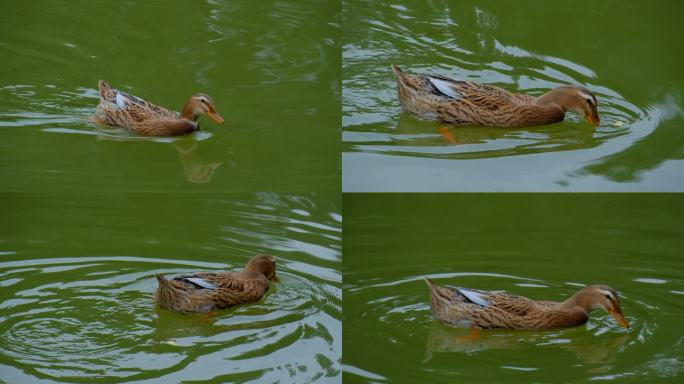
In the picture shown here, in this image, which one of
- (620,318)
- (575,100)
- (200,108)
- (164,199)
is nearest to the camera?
(620,318)

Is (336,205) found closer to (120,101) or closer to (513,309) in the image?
(513,309)

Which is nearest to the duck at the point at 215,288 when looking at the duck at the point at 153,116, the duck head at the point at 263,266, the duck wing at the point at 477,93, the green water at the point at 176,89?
the duck head at the point at 263,266

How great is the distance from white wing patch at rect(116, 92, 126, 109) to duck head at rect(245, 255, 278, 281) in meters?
1.91

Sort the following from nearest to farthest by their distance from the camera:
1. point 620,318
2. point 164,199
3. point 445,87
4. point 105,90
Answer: point 620,318, point 164,199, point 445,87, point 105,90

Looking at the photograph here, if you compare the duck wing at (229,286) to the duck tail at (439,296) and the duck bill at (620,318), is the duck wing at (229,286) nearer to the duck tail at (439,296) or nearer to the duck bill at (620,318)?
the duck tail at (439,296)

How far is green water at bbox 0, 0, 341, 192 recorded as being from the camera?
9.05 metres

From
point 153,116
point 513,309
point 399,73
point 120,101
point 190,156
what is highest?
point 399,73

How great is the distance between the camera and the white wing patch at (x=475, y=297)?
8.15m

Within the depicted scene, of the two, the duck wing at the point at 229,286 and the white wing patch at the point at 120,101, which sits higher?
the white wing patch at the point at 120,101

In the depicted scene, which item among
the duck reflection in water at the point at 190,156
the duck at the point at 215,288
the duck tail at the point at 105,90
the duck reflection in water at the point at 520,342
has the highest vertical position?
the duck tail at the point at 105,90

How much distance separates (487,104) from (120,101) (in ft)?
9.70

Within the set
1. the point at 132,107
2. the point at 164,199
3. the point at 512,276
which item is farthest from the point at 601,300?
the point at 132,107

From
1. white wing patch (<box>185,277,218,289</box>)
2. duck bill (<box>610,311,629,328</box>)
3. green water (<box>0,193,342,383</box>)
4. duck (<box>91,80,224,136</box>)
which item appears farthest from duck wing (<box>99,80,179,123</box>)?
duck bill (<box>610,311,629,328</box>)

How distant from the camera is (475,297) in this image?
26.9 ft
